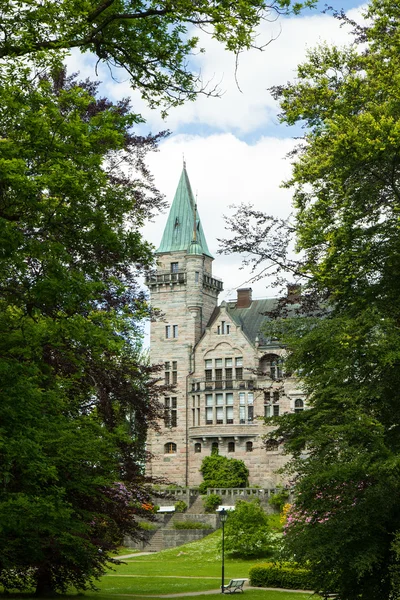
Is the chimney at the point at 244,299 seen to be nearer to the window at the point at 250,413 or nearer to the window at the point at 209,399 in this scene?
the window at the point at 209,399

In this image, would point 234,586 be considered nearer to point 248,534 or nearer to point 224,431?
point 248,534

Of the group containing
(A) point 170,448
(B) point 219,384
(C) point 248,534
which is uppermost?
(B) point 219,384

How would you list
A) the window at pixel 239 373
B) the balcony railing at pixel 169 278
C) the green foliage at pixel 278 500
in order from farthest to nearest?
1. the balcony railing at pixel 169 278
2. the window at pixel 239 373
3. the green foliage at pixel 278 500

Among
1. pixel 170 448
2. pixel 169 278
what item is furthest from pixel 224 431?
pixel 169 278

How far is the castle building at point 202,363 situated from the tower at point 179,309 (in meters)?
0.08

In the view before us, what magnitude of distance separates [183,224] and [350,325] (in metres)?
57.2

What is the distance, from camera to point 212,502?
5984 centimetres

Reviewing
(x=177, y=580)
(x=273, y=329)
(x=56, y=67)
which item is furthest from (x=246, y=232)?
(x=177, y=580)

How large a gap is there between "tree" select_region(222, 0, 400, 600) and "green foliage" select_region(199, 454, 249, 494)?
149ft

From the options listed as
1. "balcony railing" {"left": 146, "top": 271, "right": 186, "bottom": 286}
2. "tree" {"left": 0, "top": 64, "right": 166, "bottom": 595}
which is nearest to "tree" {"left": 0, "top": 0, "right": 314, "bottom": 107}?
"tree" {"left": 0, "top": 64, "right": 166, "bottom": 595}

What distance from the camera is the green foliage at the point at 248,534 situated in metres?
43.4

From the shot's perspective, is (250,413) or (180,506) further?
(250,413)

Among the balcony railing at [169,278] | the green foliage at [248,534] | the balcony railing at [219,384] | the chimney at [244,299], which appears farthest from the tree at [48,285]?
the chimney at [244,299]

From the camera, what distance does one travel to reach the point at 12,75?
559 inches
